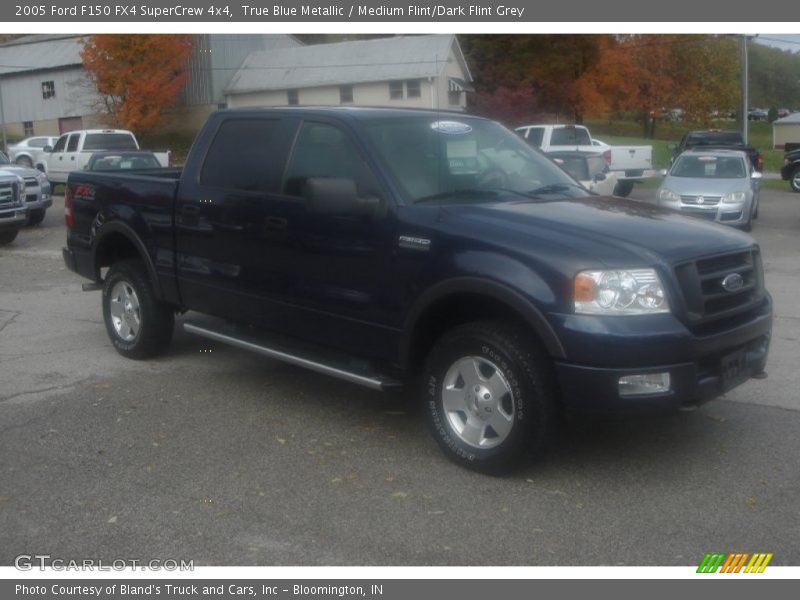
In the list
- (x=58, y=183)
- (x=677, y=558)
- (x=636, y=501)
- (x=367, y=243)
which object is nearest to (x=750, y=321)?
(x=636, y=501)

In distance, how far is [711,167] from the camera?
62.5 ft

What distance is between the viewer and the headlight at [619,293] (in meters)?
4.98

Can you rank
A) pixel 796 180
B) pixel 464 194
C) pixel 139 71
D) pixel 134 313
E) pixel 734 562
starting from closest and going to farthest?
pixel 734 562 → pixel 464 194 → pixel 134 313 → pixel 796 180 → pixel 139 71

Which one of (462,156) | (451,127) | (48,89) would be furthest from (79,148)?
(48,89)

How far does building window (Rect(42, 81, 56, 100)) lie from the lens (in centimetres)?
5312

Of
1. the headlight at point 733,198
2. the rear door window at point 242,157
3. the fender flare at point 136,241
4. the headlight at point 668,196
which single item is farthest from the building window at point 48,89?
the rear door window at point 242,157

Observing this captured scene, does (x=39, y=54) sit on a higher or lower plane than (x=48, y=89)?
higher

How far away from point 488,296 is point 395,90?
38621 millimetres

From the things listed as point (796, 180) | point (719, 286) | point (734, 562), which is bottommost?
point (734, 562)

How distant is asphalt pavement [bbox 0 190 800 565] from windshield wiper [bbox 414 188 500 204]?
1.51 meters

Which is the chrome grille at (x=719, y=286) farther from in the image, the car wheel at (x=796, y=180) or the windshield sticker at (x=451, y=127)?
the car wheel at (x=796, y=180)

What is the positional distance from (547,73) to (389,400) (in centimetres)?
3072

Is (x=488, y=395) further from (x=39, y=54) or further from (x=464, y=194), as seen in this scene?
(x=39, y=54)

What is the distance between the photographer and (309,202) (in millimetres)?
5875
